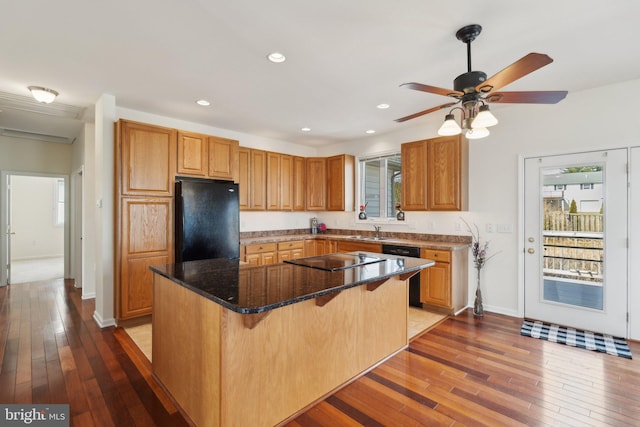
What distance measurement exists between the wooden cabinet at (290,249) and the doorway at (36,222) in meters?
6.04

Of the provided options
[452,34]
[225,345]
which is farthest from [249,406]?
[452,34]

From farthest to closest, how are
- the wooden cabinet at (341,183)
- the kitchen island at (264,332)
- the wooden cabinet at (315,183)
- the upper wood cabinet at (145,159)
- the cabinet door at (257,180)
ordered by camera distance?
the wooden cabinet at (315,183) → the wooden cabinet at (341,183) → the cabinet door at (257,180) → the upper wood cabinet at (145,159) → the kitchen island at (264,332)

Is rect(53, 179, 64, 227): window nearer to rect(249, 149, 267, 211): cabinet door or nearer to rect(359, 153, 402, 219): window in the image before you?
rect(249, 149, 267, 211): cabinet door

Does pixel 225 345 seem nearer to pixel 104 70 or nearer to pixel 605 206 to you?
pixel 104 70

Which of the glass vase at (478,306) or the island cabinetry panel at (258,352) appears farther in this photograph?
the glass vase at (478,306)

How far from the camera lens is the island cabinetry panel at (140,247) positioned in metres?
3.40

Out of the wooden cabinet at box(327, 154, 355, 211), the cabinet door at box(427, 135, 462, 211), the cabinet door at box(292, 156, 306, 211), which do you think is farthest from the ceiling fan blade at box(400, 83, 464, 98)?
the cabinet door at box(292, 156, 306, 211)

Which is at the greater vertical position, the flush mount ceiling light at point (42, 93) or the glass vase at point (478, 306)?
the flush mount ceiling light at point (42, 93)

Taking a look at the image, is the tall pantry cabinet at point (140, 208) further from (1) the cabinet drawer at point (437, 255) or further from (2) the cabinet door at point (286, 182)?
(1) the cabinet drawer at point (437, 255)

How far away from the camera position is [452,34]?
87.7 inches

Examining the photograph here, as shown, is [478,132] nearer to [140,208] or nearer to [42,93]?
[140,208]

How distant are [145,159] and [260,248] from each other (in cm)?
195

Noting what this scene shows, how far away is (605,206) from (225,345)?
394cm

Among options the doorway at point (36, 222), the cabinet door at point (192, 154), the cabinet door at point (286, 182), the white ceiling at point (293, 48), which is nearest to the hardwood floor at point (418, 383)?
the cabinet door at point (192, 154)
